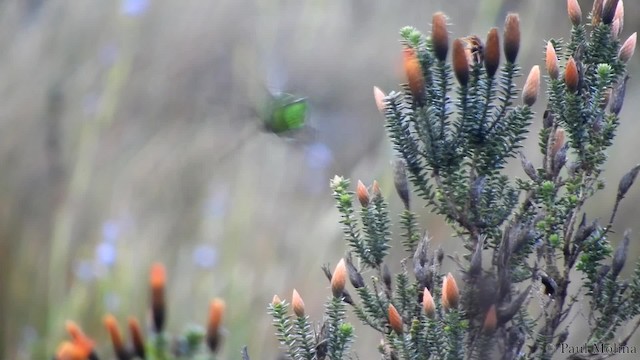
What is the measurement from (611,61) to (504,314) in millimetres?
511

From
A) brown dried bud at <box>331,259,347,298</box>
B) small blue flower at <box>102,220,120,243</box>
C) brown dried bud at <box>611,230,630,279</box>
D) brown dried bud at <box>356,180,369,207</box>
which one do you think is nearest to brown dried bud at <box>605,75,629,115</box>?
brown dried bud at <box>611,230,630,279</box>

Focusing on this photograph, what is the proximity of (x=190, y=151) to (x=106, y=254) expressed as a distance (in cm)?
75

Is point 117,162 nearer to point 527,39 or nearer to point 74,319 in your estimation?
point 74,319

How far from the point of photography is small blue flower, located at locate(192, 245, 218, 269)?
4.04m

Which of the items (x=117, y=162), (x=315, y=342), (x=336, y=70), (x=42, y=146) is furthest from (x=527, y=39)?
(x=315, y=342)

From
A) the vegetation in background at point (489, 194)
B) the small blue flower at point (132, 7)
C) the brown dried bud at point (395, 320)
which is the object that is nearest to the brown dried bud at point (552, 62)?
the vegetation in background at point (489, 194)

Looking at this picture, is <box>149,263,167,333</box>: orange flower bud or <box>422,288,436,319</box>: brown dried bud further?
<box>149,263,167,333</box>: orange flower bud

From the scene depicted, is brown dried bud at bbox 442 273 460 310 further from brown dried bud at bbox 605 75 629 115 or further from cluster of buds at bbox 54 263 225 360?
cluster of buds at bbox 54 263 225 360

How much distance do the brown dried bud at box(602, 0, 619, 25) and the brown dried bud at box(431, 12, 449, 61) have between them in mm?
299

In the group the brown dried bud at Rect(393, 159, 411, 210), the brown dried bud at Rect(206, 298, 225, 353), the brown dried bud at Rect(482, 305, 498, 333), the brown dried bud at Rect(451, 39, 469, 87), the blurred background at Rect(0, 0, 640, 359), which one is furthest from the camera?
the blurred background at Rect(0, 0, 640, 359)

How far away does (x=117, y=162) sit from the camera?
15.0ft

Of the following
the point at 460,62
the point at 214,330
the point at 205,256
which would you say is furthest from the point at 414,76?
the point at 205,256

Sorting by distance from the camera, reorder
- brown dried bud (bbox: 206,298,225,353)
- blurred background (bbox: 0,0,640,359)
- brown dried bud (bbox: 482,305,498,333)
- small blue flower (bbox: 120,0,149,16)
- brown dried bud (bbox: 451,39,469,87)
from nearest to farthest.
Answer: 1. brown dried bud (bbox: 482,305,498,333)
2. brown dried bud (bbox: 451,39,469,87)
3. brown dried bud (bbox: 206,298,225,353)
4. blurred background (bbox: 0,0,640,359)
5. small blue flower (bbox: 120,0,149,16)

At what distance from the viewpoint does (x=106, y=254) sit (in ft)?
13.5
